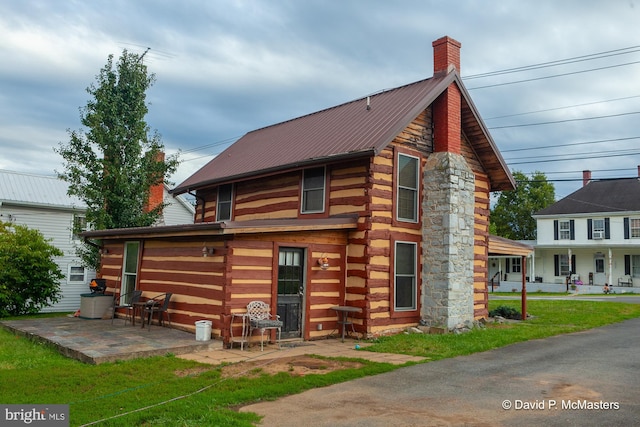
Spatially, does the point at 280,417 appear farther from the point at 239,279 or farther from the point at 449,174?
the point at 449,174

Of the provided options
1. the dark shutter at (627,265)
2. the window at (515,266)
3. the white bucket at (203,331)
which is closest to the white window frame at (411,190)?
the white bucket at (203,331)

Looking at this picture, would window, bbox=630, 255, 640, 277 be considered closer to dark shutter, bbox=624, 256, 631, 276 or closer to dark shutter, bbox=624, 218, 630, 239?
dark shutter, bbox=624, 256, 631, 276

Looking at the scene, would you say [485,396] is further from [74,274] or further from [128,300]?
[74,274]

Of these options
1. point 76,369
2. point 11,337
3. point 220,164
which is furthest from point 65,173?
point 76,369

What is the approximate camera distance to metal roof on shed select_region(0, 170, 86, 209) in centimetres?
2303

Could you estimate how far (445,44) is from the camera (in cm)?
1543

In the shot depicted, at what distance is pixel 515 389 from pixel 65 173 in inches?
636

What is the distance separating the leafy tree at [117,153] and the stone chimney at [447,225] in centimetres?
1016

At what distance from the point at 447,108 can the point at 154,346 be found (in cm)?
→ 988

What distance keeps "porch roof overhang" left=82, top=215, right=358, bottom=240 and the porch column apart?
245 centimetres

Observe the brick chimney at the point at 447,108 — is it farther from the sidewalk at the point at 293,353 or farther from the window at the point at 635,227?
the window at the point at 635,227

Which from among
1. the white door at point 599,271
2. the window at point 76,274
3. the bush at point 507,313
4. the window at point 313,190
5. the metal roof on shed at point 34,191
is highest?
the metal roof on shed at point 34,191

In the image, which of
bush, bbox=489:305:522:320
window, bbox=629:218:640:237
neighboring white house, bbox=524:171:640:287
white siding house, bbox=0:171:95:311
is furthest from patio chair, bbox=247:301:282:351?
window, bbox=629:218:640:237

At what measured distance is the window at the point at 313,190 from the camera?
14.4m
